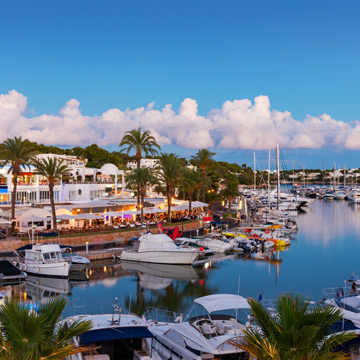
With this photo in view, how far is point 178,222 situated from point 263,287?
→ 27.2 meters

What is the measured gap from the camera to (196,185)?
220 ft

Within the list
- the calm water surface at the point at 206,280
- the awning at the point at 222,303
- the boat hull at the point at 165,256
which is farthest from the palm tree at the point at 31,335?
the boat hull at the point at 165,256

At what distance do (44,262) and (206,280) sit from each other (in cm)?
1398

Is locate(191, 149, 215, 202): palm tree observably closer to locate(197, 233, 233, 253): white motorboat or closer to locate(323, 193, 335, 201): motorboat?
locate(197, 233, 233, 253): white motorboat

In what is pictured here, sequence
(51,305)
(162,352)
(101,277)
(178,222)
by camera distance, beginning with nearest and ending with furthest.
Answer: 1. (51,305)
2. (162,352)
3. (101,277)
4. (178,222)

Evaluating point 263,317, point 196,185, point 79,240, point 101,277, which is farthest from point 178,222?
point 263,317

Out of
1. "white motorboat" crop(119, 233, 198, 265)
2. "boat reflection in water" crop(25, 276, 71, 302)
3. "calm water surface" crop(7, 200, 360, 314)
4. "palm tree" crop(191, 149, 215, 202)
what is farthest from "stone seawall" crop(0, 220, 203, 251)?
"palm tree" crop(191, 149, 215, 202)

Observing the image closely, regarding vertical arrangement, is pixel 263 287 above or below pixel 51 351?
below

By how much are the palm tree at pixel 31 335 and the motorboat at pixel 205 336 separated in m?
7.33

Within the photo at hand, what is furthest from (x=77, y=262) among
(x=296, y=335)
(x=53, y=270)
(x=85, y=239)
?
(x=296, y=335)

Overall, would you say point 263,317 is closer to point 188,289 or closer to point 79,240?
point 188,289

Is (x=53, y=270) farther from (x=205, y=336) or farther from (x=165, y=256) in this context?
(x=205, y=336)

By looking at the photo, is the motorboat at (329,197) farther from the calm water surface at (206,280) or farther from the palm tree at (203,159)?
the calm water surface at (206,280)

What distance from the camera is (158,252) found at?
43.2 meters
